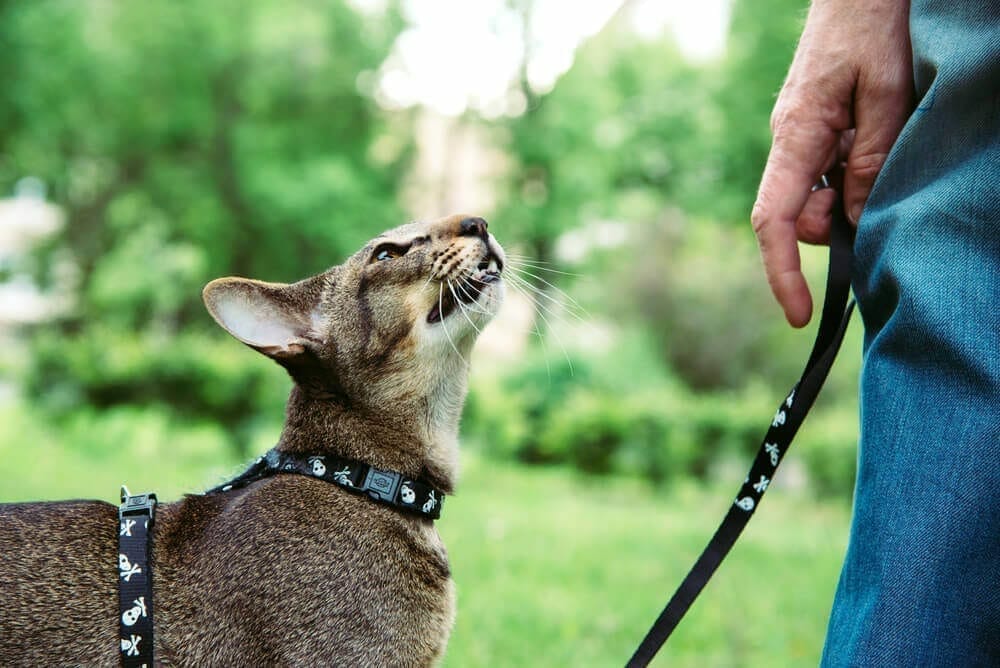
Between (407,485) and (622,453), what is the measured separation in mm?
10246

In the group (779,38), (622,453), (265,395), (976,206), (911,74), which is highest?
(779,38)

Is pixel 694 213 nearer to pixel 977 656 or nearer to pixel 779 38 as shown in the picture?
pixel 779 38

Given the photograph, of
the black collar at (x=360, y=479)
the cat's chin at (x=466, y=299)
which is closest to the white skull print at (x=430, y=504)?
the black collar at (x=360, y=479)

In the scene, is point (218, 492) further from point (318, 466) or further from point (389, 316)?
point (389, 316)

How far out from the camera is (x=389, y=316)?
2.64 metres

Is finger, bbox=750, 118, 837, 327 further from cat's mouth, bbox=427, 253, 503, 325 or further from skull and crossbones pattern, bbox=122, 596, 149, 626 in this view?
skull and crossbones pattern, bbox=122, 596, 149, 626

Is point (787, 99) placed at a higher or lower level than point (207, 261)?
lower

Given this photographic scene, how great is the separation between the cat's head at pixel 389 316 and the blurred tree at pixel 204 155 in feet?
43.3

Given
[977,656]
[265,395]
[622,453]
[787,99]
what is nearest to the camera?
[977,656]

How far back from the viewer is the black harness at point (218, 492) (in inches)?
83.0

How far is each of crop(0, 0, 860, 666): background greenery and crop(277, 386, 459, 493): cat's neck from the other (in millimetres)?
2099

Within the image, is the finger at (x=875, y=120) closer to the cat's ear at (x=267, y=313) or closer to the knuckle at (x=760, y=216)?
the knuckle at (x=760, y=216)

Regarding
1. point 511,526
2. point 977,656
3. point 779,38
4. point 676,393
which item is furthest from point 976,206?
point 779,38

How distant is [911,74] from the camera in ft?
6.26
